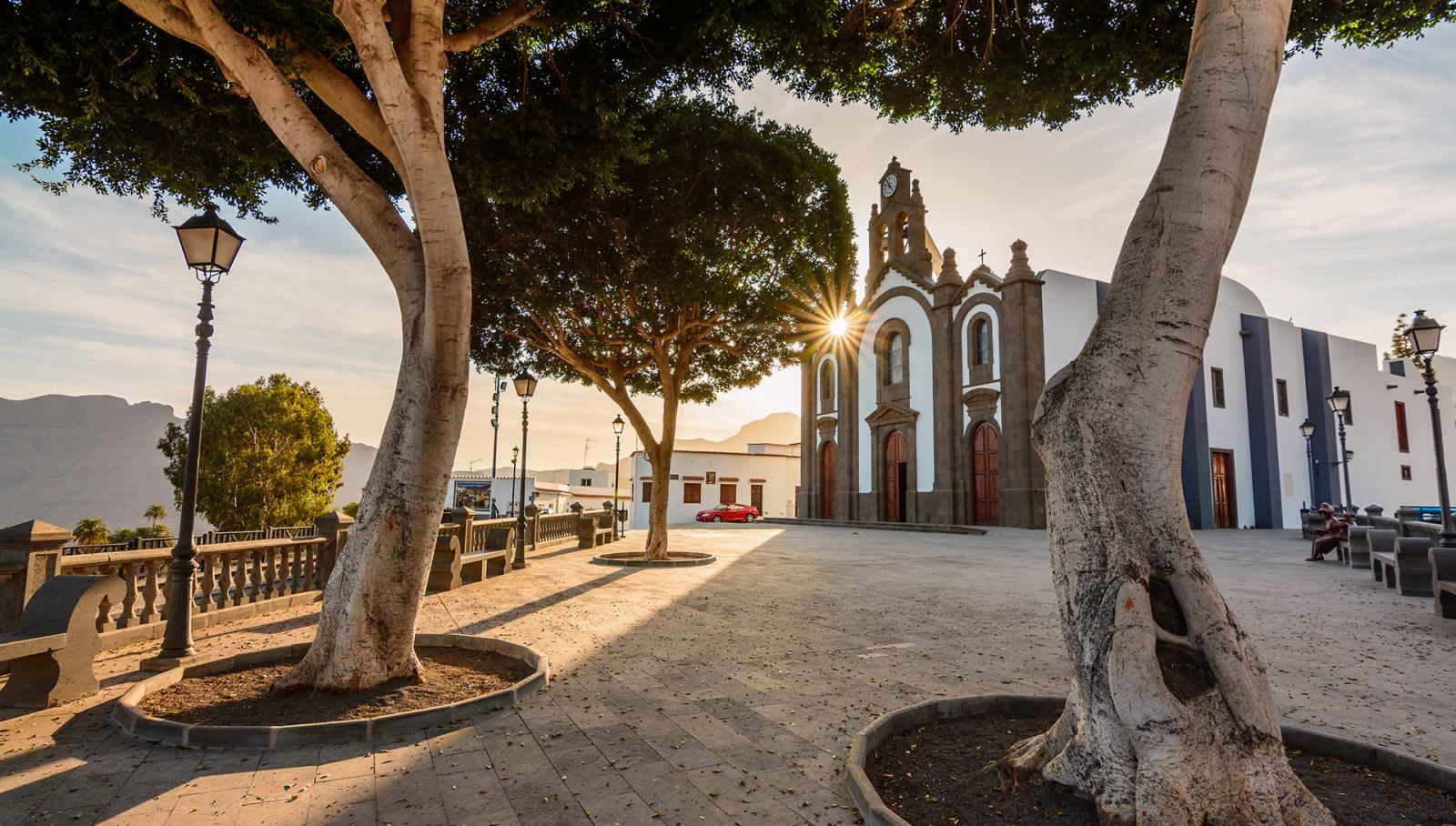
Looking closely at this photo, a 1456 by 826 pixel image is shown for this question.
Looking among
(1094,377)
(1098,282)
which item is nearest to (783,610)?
(1094,377)

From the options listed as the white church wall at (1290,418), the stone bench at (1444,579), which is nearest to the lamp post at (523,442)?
the stone bench at (1444,579)

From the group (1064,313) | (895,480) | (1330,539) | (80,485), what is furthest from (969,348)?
(80,485)

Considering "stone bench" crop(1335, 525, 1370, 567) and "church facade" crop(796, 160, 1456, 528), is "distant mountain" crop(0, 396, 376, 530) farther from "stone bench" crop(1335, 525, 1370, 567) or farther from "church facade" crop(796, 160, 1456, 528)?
"stone bench" crop(1335, 525, 1370, 567)

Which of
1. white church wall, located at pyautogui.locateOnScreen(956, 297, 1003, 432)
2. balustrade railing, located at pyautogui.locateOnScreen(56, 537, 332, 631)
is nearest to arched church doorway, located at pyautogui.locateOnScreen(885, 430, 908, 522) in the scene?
white church wall, located at pyautogui.locateOnScreen(956, 297, 1003, 432)

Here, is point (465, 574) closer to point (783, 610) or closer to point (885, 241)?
point (783, 610)

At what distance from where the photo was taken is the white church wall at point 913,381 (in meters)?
29.6

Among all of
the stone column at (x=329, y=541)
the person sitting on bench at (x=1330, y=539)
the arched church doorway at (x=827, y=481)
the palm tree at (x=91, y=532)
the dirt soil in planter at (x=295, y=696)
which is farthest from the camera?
the arched church doorway at (x=827, y=481)

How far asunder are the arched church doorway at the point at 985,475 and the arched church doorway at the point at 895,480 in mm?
3913

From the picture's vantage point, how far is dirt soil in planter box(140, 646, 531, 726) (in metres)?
4.06

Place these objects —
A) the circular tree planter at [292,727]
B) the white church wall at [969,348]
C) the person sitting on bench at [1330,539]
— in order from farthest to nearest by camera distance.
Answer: the white church wall at [969,348]
the person sitting on bench at [1330,539]
the circular tree planter at [292,727]

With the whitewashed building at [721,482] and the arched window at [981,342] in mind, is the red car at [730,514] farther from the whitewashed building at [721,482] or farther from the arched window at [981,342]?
the arched window at [981,342]

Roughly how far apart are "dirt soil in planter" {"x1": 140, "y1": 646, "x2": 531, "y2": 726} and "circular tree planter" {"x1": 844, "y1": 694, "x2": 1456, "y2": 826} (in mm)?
2673

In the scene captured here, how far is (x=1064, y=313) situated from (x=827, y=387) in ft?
42.4

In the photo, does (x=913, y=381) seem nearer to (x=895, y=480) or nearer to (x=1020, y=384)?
(x=895, y=480)
